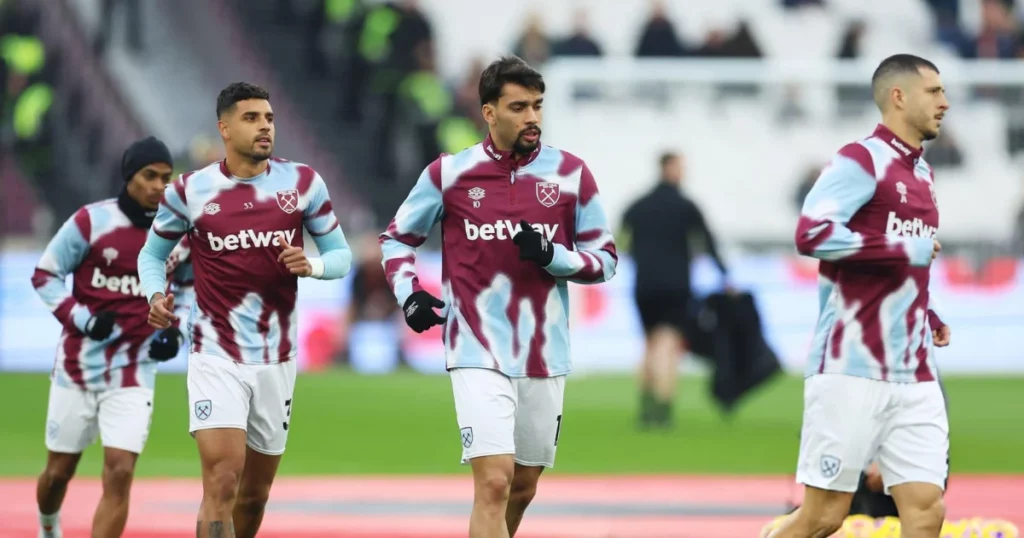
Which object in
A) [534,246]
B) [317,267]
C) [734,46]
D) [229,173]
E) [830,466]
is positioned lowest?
[830,466]

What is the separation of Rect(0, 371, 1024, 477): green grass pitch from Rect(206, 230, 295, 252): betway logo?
5.79 metres

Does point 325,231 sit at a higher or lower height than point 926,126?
lower

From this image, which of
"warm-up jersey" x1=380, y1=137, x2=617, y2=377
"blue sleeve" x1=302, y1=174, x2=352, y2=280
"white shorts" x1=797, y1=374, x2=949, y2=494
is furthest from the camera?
"blue sleeve" x1=302, y1=174, x2=352, y2=280

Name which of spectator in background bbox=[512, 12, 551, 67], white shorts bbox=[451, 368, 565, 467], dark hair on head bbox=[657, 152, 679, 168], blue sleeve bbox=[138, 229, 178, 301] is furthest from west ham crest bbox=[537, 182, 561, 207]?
spectator in background bbox=[512, 12, 551, 67]

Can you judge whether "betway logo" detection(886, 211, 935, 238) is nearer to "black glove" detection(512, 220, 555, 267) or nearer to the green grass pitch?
"black glove" detection(512, 220, 555, 267)

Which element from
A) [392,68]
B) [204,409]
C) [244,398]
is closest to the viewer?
[204,409]

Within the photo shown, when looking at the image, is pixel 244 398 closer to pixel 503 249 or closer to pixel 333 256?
pixel 333 256

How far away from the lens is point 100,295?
9.12 m

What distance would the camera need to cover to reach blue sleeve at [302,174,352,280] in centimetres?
838

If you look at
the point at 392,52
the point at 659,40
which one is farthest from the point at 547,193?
the point at 392,52

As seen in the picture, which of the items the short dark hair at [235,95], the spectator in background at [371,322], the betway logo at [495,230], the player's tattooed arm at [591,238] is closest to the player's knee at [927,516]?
the player's tattooed arm at [591,238]

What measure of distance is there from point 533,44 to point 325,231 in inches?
675

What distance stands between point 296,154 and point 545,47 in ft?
15.9

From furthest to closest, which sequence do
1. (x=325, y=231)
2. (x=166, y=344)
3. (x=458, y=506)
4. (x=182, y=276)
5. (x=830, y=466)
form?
1. (x=458, y=506)
2. (x=182, y=276)
3. (x=166, y=344)
4. (x=325, y=231)
5. (x=830, y=466)
